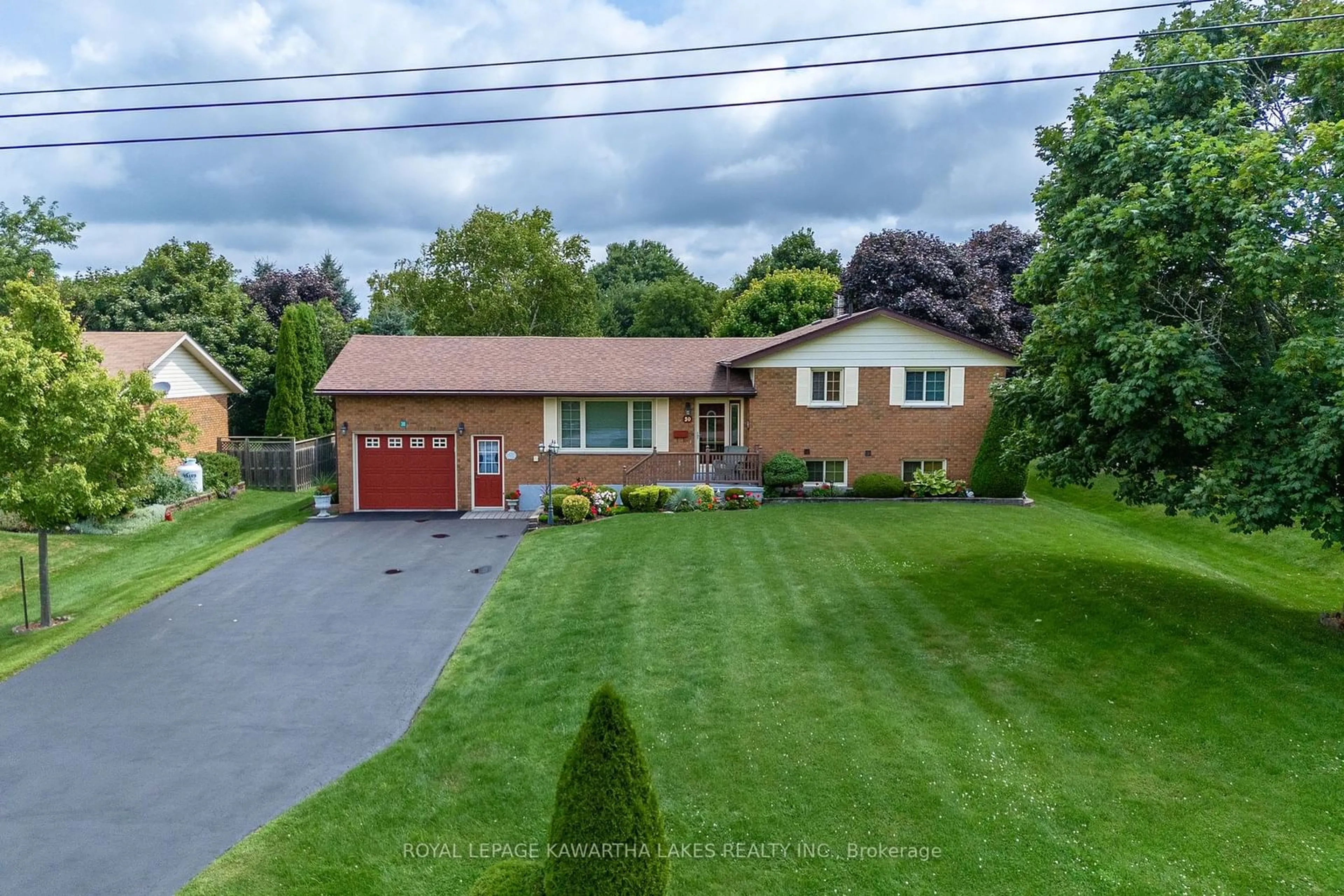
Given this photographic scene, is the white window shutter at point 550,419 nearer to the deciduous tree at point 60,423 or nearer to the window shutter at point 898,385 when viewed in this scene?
the window shutter at point 898,385

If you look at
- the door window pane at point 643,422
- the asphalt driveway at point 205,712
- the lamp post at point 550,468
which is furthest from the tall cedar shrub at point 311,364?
the asphalt driveway at point 205,712

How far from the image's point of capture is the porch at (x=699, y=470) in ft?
69.8

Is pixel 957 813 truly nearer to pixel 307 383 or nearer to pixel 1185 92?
pixel 1185 92

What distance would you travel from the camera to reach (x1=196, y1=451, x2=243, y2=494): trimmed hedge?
77.8 ft

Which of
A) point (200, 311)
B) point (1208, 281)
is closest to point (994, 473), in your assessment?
point (1208, 281)

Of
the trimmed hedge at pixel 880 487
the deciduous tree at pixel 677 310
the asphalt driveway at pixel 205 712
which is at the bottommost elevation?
the asphalt driveway at pixel 205 712

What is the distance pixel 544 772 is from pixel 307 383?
26418mm

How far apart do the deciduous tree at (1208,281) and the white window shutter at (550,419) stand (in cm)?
1343

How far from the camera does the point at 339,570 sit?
15359mm

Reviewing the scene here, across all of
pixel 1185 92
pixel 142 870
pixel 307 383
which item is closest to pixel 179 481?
pixel 307 383

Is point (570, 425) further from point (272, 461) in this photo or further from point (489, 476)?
point (272, 461)

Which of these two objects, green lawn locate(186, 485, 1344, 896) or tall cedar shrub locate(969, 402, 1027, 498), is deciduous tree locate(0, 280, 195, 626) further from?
tall cedar shrub locate(969, 402, 1027, 498)

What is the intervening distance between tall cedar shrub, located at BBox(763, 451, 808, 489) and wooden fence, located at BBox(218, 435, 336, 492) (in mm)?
15471

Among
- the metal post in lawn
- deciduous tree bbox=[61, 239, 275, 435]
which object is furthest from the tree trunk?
deciduous tree bbox=[61, 239, 275, 435]
